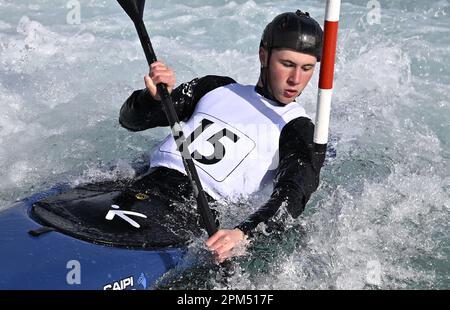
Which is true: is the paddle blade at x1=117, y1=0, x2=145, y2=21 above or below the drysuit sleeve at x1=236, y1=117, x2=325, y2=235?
above

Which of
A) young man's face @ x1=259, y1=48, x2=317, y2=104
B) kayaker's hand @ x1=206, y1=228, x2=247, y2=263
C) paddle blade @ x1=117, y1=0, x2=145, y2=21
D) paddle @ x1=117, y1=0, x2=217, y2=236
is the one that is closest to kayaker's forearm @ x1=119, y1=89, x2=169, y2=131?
paddle @ x1=117, y1=0, x2=217, y2=236

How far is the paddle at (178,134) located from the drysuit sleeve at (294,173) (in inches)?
6.8

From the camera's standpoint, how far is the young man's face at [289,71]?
342cm

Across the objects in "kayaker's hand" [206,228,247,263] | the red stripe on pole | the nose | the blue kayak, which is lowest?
the blue kayak

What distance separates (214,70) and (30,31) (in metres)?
2.01

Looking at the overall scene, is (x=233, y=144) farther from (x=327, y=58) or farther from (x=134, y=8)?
(x=134, y=8)

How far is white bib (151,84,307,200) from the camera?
341 centimetres

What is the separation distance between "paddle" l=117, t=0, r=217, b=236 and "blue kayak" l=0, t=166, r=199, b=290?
0.19 meters

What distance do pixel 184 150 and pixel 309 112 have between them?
2.71m

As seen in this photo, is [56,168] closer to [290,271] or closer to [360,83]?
[290,271]

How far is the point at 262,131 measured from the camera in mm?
3467

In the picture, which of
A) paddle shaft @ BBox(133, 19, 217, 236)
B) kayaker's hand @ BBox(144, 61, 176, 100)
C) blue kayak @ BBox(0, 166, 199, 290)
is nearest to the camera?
blue kayak @ BBox(0, 166, 199, 290)

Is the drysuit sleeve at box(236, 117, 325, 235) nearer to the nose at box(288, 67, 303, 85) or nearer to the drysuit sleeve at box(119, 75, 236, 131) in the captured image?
the nose at box(288, 67, 303, 85)
